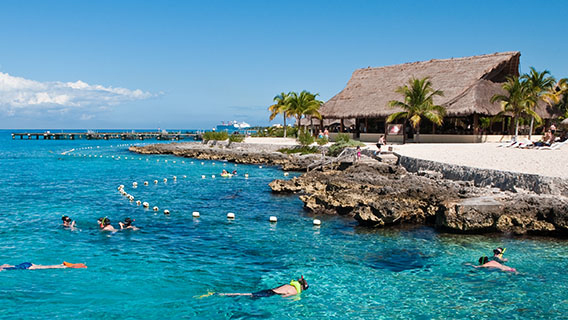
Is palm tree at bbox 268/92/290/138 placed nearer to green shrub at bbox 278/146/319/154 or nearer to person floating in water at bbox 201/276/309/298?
green shrub at bbox 278/146/319/154

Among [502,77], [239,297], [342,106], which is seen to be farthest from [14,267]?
[502,77]

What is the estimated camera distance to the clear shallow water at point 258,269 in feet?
30.3

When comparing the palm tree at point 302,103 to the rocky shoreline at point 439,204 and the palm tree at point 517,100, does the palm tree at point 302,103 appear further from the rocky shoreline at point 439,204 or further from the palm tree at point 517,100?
the rocky shoreline at point 439,204

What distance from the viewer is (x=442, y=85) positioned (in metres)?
39.6

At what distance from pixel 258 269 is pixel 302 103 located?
39.0 metres

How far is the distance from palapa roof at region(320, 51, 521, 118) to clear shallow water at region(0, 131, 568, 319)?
74.8ft

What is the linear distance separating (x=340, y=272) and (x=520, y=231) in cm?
704

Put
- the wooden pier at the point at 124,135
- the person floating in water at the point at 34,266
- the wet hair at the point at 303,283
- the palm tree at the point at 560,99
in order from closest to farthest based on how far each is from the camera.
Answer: the wet hair at the point at 303,283
the person floating in water at the point at 34,266
the palm tree at the point at 560,99
the wooden pier at the point at 124,135

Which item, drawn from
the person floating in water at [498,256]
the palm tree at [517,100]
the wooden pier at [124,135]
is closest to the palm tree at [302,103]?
the palm tree at [517,100]

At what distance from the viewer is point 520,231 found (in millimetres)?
14195

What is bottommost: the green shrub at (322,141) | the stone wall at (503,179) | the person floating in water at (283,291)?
the person floating in water at (283,291)

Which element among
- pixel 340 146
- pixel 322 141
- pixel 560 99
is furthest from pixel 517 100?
pixel 322 141

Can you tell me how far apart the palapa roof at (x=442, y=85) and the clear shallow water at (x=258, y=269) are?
74.8ft

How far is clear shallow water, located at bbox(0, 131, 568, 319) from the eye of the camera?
9.23 metres
